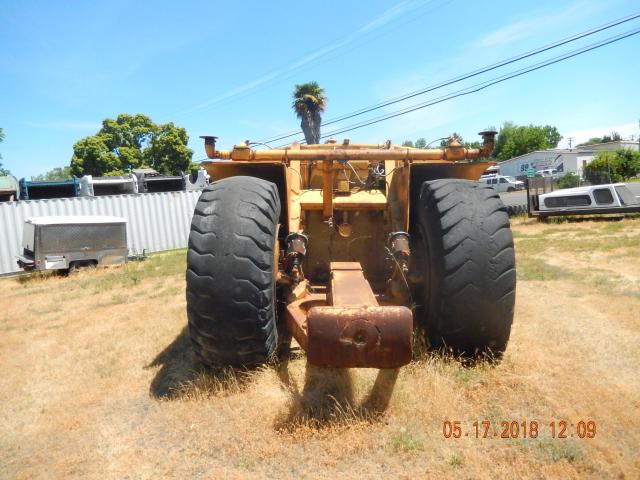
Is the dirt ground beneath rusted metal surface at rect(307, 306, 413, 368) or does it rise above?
beneath

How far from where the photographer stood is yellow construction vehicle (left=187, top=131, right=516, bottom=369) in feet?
7.70

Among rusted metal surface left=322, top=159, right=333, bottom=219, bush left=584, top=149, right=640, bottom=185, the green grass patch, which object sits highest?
bush left=584, top=149, right=640, bottom=185

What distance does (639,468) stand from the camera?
2314mm

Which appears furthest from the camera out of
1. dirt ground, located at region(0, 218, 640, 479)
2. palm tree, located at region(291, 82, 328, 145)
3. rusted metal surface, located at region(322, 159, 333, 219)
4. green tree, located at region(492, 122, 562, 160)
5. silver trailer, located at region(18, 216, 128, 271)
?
green tree, located at region(492, 122, 562, 160)

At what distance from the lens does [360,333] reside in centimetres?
231

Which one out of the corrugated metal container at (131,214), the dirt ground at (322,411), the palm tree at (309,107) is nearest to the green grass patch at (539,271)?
the dirt ground at (322,411)

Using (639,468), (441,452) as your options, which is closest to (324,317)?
(441,452)

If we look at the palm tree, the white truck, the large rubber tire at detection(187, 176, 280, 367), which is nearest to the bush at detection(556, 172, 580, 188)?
the white truck

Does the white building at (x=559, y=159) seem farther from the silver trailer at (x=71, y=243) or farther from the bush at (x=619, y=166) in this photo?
the silver trailer at (x=71, y=243)

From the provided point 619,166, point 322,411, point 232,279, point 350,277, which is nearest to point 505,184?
point 619,166

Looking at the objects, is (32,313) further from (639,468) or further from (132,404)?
(639,468)

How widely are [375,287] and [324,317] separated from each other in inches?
66.6

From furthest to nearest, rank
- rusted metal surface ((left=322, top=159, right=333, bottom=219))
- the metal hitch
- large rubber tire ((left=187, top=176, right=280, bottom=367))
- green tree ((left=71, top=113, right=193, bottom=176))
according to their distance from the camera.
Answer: green tree ((left=71, top=113, right=193, bottom=176)) < rusted metal surface ((left=322, top=159, right=333, bottom=219)) < large rubber tire ((left=187, top=176, right=280, bottom=367)) < the metal hitch

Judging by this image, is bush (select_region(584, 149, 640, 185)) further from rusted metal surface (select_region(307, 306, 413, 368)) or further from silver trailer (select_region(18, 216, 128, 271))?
rusted metal surface (select_region(307, 306, 413, 368))
